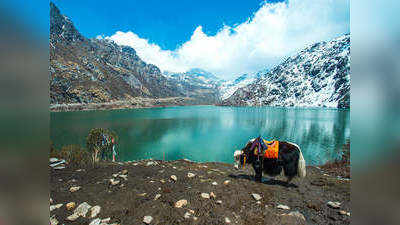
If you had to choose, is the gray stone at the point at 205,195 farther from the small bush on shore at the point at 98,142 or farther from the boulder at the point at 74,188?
the small bush on shore at the point at 98,142

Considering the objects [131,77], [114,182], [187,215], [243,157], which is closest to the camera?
[187,215]

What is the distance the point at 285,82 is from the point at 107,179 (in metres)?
147

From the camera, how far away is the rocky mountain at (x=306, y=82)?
337 ft

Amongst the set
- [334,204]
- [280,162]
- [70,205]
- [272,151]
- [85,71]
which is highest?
[85,71]

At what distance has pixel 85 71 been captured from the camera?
91.9 m

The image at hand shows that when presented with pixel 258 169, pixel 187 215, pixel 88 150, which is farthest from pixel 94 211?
pixel 88 150

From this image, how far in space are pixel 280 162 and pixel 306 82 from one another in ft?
473

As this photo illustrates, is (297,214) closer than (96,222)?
No

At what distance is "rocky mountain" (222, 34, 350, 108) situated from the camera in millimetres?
102688

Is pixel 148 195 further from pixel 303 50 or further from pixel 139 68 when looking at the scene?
pixel 139 68

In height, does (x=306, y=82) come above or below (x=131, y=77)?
below

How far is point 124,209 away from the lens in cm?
274

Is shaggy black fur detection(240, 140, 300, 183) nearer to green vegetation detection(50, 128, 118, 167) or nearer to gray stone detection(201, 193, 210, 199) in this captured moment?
gray stone detection(201, 193, 210, 199)

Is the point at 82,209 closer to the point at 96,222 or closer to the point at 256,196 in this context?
the point at 96,222
